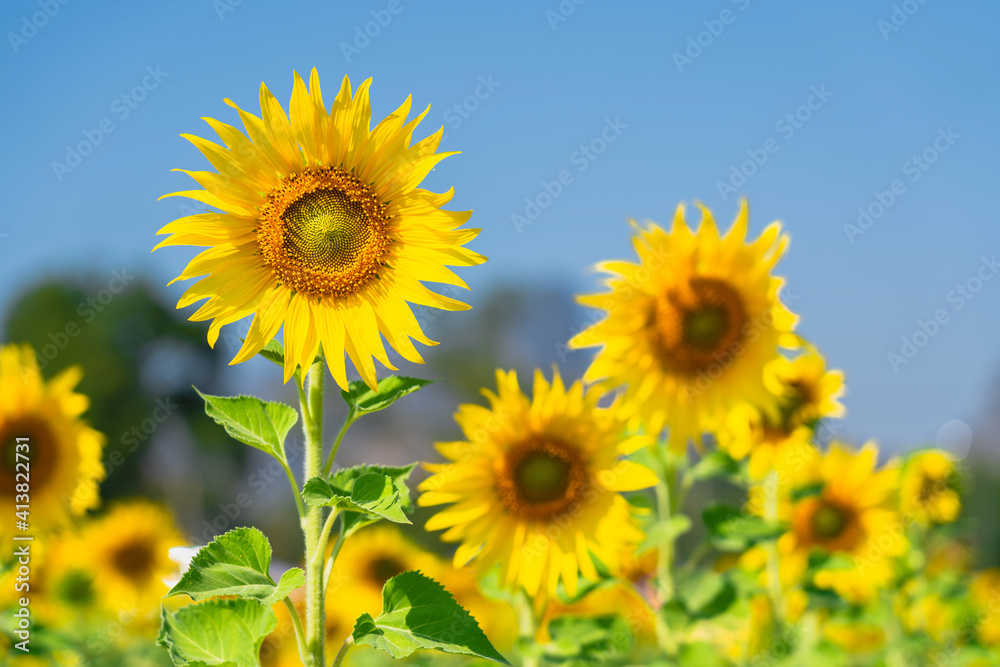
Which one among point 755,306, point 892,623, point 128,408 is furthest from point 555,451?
point 128,408

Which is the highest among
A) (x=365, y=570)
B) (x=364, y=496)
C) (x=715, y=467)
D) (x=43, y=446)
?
(x=715, y=467)

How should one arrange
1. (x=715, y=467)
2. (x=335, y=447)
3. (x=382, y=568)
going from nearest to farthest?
(x=335, y=447) < (x=715, y=467) < (x=382, y=568)

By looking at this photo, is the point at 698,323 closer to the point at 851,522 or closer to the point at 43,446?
the point at 851,522

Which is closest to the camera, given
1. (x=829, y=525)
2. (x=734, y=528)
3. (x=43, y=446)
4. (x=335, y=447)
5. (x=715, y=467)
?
(x=335, y=447)

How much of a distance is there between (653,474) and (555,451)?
0.44m

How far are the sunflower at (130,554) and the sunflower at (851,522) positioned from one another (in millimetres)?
4927

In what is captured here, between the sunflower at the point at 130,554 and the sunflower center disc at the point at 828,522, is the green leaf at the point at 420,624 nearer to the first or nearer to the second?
the sunflower center disc at the point at 828,522

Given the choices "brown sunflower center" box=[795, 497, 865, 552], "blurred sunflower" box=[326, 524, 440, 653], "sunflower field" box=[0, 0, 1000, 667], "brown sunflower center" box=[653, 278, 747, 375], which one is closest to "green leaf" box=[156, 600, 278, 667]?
"sunflower field" box=[0, 0, 1000, 667]

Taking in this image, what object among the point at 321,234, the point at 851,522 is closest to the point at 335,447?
the point at 321,234

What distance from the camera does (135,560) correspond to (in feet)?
24.3

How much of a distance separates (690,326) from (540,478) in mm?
1107

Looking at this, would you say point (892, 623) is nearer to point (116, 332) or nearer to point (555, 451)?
point (555, 451)

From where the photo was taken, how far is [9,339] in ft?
92.0

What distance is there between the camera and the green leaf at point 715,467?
3850mm
